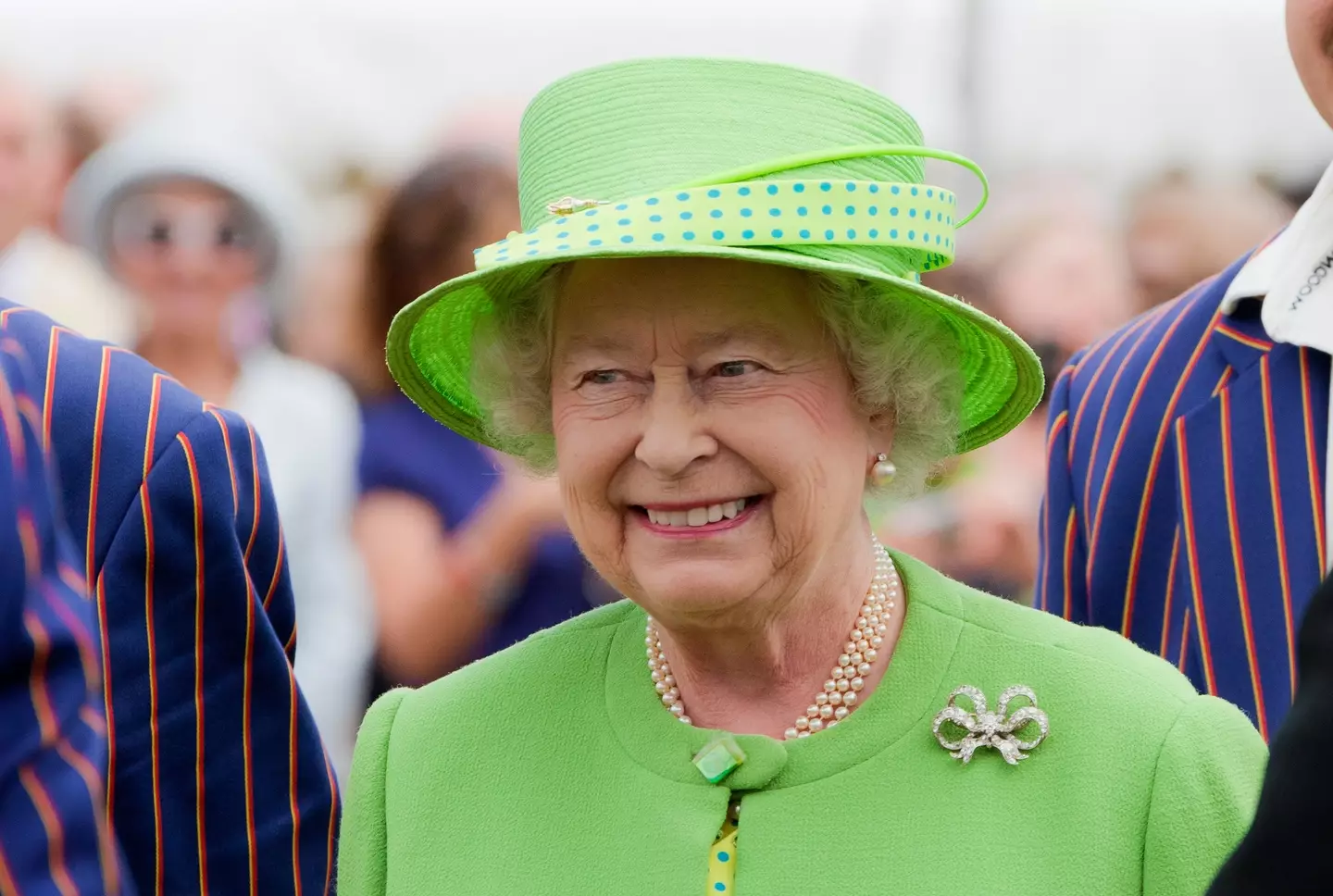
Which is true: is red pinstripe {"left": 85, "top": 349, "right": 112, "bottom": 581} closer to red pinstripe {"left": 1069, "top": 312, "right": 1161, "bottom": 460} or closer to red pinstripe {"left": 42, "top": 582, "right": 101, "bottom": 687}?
red pinstripe {"left": 42, "top": 582, "right": 101, "bottom": 687}

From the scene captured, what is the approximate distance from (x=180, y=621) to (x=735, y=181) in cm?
111

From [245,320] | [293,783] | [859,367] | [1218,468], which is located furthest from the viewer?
[245,320]

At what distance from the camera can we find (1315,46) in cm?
271

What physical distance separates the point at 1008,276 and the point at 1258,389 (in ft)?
4.58

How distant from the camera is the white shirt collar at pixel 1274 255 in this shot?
114 inches

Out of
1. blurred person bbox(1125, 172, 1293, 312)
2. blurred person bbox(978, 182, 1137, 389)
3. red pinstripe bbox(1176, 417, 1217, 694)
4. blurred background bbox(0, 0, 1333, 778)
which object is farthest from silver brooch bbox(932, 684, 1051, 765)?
blurred person bbox(1125, 172, 1293, 312)

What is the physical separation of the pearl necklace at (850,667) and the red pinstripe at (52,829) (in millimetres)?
933

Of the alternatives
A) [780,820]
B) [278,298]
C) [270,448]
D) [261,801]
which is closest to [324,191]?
[278,298]

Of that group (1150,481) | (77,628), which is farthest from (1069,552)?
(77,628)

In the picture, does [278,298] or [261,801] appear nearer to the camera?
[261,801]

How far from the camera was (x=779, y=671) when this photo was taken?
7.82ft

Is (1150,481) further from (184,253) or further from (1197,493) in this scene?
(184,253)

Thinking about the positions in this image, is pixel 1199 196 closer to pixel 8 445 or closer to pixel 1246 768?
pixel 1246 768

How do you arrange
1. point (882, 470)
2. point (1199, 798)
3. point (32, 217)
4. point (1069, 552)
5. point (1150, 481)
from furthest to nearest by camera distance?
point (32, 217) → point (1069, 552) → point (1150, 481) → point (882, 470) → point (1199, 798)
